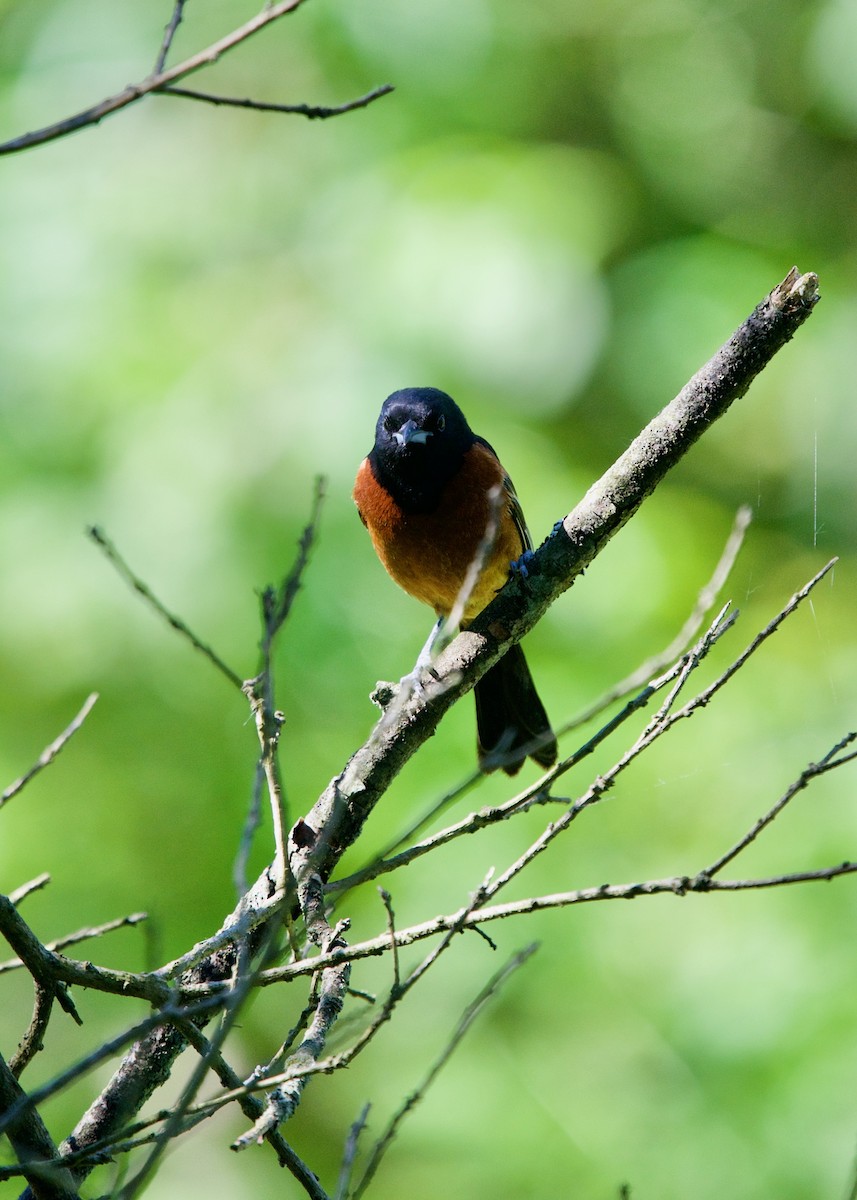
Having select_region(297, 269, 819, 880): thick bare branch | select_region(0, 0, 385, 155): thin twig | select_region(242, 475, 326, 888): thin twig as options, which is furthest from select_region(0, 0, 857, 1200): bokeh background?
select_region(0, 0, 385, 155): thin twig

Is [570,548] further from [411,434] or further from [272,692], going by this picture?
[411,434]

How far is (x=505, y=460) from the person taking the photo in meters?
5.50

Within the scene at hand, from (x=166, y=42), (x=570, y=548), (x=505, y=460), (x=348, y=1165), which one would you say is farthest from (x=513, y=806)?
(x=505, y=460)

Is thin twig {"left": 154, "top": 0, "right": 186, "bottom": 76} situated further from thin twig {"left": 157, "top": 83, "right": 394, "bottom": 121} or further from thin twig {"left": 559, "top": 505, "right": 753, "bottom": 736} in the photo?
thin twig {"left": 559, "top": 505, "right": 753, "bottom": 736}

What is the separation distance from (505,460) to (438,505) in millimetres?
1725

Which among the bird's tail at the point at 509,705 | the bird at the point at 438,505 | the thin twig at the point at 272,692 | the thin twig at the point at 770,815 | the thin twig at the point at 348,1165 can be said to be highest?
the bird at the point at 438,505

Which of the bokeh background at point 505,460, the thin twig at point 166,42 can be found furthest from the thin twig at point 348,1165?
the bokeh background at point 505,460

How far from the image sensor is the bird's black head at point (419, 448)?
3807 mm

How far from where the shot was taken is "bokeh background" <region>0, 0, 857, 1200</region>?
4.39m

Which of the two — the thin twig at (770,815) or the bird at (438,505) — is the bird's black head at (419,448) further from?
the thin twig at (770,815)

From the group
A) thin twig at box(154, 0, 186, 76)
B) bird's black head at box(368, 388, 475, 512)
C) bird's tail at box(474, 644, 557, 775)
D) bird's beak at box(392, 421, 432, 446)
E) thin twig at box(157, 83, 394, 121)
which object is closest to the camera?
thin twig at box(157, 83, 394, 121)

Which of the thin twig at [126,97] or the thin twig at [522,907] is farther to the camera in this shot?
the thin twig at [522,907]

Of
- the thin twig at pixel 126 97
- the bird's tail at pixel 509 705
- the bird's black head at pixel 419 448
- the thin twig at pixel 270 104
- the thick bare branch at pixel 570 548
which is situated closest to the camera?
the thin twig at pixel 126 97

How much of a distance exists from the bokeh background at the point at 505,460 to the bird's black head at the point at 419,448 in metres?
1.26
